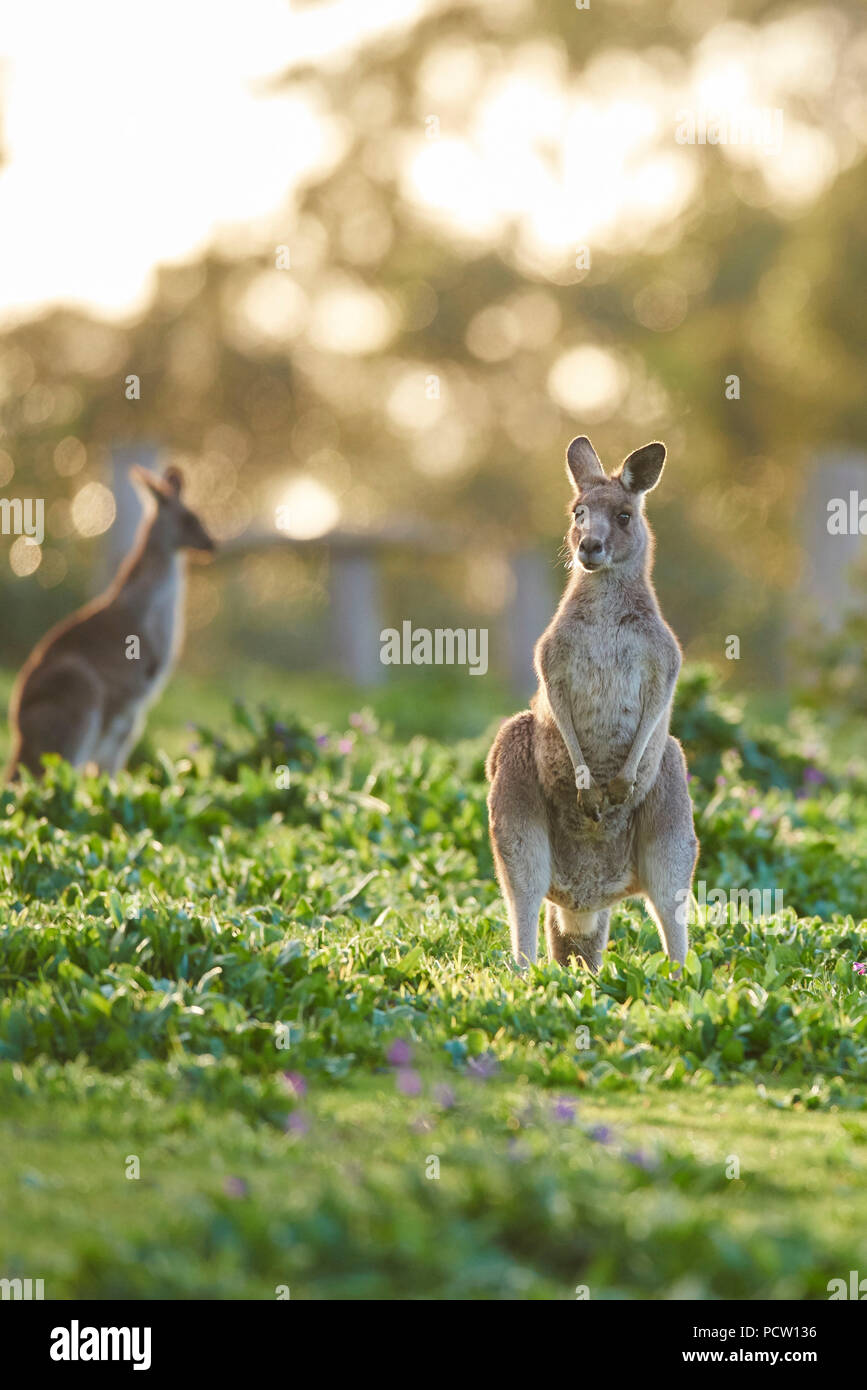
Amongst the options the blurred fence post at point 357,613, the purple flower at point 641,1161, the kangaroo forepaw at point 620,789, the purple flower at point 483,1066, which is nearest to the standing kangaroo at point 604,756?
the kangaroo forepaw at point 620,789

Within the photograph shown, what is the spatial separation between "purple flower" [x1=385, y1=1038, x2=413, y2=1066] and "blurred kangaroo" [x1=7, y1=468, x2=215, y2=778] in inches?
181

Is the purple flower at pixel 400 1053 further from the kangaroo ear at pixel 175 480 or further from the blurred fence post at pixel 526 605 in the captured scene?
the blurred fence post at pixel 526 605

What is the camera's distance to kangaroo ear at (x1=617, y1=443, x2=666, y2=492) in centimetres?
511

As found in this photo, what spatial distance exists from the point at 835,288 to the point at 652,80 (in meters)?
7.32

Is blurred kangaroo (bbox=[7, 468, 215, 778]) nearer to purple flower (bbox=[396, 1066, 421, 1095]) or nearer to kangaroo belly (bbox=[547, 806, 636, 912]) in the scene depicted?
kangaroo belly (bbox=[547, 806, 636, 912])

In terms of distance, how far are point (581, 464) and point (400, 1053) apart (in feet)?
7.07

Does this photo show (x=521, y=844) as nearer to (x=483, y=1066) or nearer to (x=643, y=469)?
(x=483, y=1066)

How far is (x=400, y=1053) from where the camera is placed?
4000mm

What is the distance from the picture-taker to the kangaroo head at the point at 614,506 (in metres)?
5.04

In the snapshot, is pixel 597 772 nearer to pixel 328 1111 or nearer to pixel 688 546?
pixel 328 1111

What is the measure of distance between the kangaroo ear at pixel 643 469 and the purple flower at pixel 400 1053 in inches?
75.2

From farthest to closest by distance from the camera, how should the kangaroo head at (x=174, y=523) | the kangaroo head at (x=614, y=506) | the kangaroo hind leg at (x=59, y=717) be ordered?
the kangaroo head at (x=174, y=523)
the kangaroo hind leg at (x=59, y=717)
the kangaroo head at (x=614, y=506)

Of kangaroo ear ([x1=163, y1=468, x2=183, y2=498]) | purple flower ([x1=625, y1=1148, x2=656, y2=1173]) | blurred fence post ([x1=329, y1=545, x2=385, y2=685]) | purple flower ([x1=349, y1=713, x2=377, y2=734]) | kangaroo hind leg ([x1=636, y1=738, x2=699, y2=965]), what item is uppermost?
blurred fence post ([x1=329, y1=545, x2=385, y2=685])

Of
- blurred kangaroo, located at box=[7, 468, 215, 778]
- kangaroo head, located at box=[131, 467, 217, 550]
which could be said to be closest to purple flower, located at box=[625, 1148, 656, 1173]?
blurred kangaroo, located at box=[7, 468, 215, 778]
